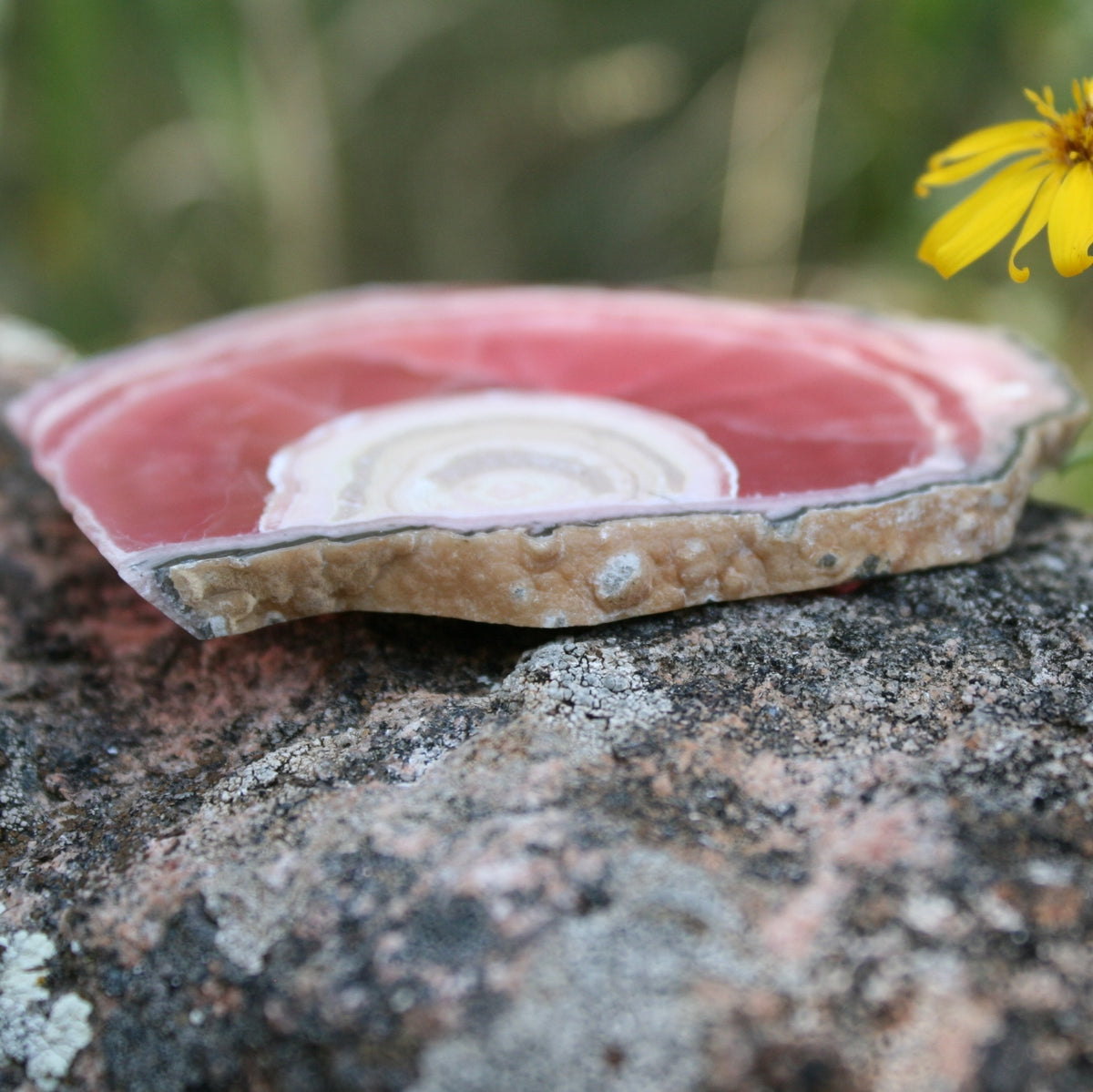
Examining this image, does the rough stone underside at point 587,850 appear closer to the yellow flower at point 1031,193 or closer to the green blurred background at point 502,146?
the yellow flower at point 1031,193

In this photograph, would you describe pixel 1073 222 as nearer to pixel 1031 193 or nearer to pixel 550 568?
pixel 1031 193

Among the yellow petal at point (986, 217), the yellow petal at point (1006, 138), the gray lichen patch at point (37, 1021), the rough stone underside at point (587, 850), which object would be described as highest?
the yellow petal at point (1006, 138)

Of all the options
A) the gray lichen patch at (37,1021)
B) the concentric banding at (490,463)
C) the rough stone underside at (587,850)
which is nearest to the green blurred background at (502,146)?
the concentric banding at (490,463)

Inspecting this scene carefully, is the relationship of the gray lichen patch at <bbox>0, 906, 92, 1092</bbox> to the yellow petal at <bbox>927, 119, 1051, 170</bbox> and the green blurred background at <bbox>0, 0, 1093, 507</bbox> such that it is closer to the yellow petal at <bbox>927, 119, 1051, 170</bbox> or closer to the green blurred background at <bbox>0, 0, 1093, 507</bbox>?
the yellow petal at <bbox>927, 119, 1051, 170</bbox>

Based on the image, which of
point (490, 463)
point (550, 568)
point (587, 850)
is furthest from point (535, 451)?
point (587, 850)

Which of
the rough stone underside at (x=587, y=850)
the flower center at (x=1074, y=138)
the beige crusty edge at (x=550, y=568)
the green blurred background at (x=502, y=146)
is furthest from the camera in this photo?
the green blurred background at (x=502, y=146)

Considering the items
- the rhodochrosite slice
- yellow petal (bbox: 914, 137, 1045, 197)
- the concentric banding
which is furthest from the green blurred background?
the concentric banding

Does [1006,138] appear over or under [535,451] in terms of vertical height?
over
